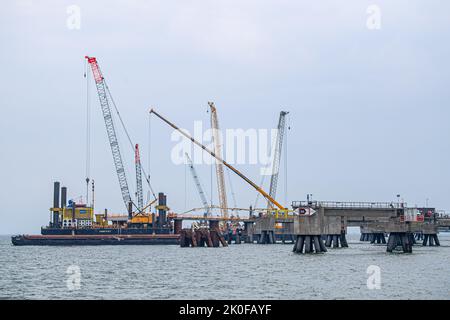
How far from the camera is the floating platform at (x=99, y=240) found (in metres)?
176

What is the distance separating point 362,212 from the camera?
324 feet

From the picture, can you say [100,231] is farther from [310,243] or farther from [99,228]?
A: [310,243]

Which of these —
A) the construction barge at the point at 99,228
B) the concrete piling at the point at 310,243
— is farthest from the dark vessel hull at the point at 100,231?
the concrete piling at the point at 310,243

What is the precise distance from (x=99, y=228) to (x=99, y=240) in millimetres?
5572

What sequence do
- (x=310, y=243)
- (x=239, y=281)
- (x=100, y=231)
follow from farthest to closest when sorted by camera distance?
(x=100, y=231) < (x=310, y=243) < (x=239, y=281)

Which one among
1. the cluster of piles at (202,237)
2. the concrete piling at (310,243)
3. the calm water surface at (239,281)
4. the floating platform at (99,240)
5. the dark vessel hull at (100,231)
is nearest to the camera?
the calm water surface at (239,281)

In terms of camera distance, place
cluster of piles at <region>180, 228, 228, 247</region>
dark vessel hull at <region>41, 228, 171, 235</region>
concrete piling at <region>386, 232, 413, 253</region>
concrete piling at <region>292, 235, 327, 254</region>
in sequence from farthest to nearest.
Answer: dark vessel hull at <region>41, 228, 171, 235</region>, cluster of piles at <region>180, 228, 228, 247</region>, concrete piling at <region>386, 232, 413, 253</region>, concrete piling at <region>292, 235, 327, 254</region>

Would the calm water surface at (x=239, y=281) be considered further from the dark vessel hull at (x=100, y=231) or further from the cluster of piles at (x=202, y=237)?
the dark vessel hull at (x=100, y=231)

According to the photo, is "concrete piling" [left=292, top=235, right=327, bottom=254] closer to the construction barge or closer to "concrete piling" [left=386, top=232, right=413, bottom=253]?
"concrete piling" [left=386, top=232, right=413, bottom=253]

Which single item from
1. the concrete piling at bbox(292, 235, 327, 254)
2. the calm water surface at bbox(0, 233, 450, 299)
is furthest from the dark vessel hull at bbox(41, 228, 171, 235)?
the calm water surface at bbox(0, 233, 450, 299)

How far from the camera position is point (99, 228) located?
182 m

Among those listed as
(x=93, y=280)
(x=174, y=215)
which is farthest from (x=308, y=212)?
(x=174, y=215)

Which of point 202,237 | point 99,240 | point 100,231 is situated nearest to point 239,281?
point 202,237

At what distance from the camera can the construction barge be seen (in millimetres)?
177500
